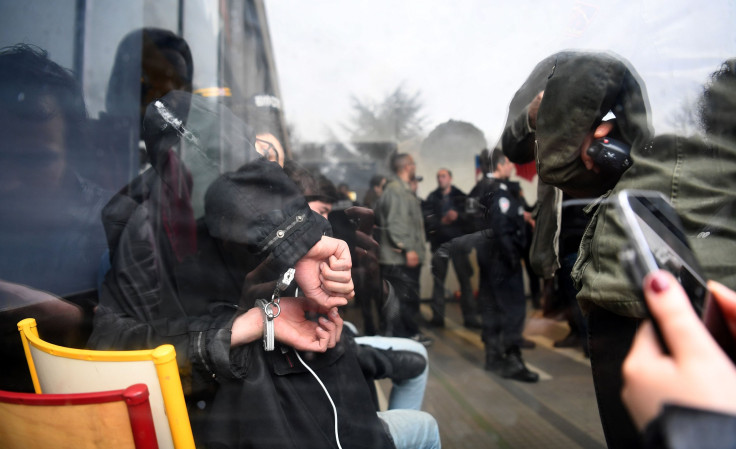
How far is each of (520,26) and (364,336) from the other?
1.22 metres

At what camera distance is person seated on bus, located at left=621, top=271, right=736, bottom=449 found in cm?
44

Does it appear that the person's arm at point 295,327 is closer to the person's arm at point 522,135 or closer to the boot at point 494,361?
the person's arm at point 522,135

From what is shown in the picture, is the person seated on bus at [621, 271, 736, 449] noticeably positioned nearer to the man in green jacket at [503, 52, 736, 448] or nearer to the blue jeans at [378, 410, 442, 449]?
the man in green jacket at [503, 52, 736, 448]

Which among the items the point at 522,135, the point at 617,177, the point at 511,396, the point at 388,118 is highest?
the point at 388,118

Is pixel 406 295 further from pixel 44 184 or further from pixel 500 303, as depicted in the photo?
pixel 44 184

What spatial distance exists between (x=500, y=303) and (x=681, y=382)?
208cm

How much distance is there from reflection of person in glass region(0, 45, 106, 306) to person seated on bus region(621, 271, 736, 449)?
1418 millimetres

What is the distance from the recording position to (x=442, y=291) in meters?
2.15

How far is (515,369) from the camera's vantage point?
108 inches

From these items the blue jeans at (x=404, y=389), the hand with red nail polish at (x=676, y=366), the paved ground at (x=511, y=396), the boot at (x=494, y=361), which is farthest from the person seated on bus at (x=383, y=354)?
the boot at (x=494, y=361)

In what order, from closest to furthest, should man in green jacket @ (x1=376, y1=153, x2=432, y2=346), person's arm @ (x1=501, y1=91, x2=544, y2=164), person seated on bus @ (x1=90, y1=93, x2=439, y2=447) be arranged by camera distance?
person seated on bus @ (x1=90, y1=93, x2=439, y2=447)
person's arm @ (x1=501, y1=91, x2=544, y2=164)
man in green jacket @ (x1=376, y1=153, x2=432, y2=346)

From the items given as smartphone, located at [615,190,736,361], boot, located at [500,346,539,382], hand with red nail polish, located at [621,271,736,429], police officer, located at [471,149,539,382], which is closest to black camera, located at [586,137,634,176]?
smartphone, located at [615,190,736,361]

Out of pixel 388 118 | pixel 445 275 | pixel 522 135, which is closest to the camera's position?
pixel 522 135

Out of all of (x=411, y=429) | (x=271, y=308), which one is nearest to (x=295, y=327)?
(x=271, y=308)
